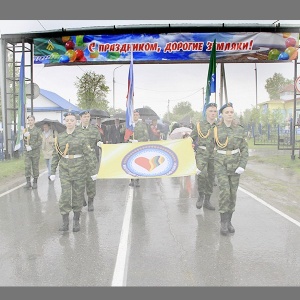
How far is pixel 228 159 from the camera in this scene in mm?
5969

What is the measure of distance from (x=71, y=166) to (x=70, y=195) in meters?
0.48

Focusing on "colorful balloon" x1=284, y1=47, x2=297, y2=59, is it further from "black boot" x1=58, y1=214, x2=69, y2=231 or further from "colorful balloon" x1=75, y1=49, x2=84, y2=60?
"black boot" x1=58, y1=214, x2=69, y2=231

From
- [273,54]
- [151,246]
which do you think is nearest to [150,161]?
[151,246]

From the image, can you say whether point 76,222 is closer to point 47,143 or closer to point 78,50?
point 47,143

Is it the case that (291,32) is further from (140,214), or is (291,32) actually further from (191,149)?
(140,214)

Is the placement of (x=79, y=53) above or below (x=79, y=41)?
below

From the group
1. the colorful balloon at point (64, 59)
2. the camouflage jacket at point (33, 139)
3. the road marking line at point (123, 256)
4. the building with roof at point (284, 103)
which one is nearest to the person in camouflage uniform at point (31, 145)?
the camouflage jacket at point (33, 139)

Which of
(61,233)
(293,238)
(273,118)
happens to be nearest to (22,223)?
(61,233)

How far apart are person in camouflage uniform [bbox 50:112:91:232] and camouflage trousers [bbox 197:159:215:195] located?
8.34 feet

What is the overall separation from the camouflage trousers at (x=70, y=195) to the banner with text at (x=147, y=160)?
0.82 meters

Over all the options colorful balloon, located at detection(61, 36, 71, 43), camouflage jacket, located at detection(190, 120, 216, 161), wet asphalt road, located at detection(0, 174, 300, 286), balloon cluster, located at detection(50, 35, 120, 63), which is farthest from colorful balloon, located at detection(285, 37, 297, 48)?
camouflage jacket, located at detection(190, 120, 216, 161)

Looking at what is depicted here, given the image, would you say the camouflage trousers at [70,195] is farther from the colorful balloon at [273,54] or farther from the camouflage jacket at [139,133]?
the colorful balloon at [273,54]

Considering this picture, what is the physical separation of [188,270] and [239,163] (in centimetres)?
218

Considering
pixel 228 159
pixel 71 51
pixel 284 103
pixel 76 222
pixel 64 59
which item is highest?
pixel 284 103
